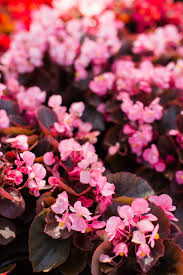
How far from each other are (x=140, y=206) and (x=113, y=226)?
0.07m

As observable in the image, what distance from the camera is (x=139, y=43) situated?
1.66 m

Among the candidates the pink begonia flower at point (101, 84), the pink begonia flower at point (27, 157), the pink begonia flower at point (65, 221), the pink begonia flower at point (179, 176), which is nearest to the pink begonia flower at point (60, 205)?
the pink begonia flower at point (65, 221)

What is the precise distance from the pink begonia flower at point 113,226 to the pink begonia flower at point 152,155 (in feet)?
1.39

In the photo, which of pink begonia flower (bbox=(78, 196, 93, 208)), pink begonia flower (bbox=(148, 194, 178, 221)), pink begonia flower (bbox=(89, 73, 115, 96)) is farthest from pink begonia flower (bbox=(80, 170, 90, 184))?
pink begonia flower (bbox=(89, 73, 115, 96))

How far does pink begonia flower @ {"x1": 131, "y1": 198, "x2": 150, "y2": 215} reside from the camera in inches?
30.3

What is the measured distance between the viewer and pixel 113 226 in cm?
76

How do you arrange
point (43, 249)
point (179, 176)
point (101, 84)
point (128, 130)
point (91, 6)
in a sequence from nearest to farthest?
point (43, 249)
point (179, 176)
point (128, 130)
point (101, 84)
point (91, 6)

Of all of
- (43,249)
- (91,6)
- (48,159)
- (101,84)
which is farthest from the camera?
(91,6)

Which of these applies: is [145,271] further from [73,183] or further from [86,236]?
[73,183]

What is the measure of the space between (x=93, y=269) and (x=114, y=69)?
99 centimetres

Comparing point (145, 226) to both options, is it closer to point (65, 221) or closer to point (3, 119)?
point (65, 221)

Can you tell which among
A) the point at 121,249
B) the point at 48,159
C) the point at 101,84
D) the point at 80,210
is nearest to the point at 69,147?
the point at 48,159

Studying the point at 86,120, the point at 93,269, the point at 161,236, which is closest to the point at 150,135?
the point at 86,120

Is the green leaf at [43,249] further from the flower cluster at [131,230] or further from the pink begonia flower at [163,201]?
the pink begonia flower at [163,201]
